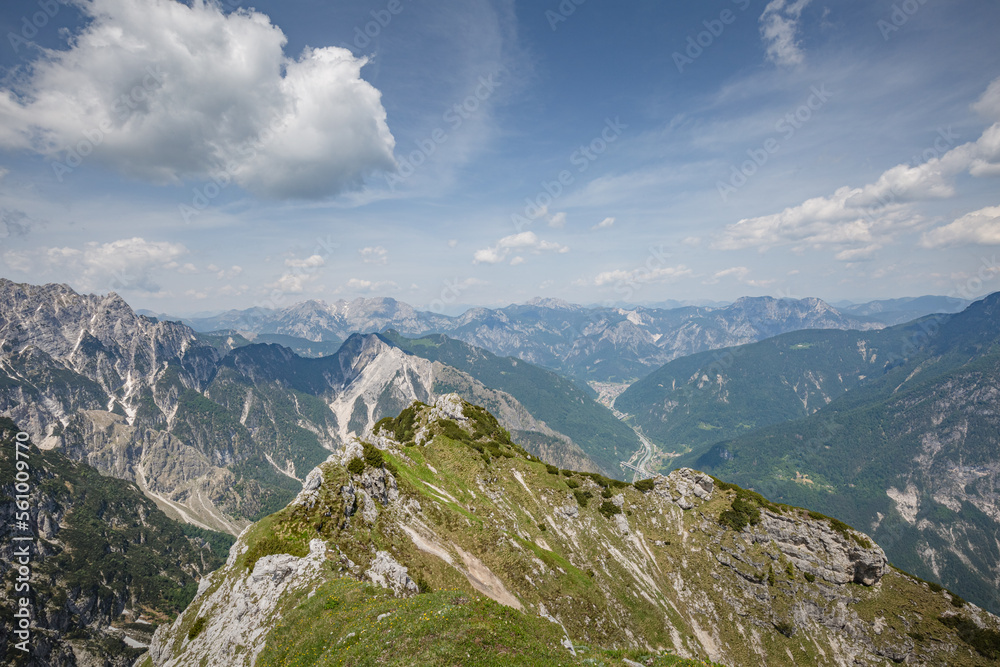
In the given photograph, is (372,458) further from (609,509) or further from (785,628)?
(785,628)

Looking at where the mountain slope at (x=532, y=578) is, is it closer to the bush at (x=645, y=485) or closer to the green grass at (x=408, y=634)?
the green grass at (x=408, y=634)

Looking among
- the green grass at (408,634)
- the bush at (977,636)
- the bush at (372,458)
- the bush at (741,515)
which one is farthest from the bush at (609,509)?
the green grass at (408,634)

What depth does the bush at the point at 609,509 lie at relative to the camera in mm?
95725

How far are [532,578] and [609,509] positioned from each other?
4435cm

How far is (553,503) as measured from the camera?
90.9 metres

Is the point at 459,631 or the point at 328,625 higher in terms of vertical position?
the point at 459,631

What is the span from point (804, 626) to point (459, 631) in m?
96.2

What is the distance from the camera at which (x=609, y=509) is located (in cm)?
9631

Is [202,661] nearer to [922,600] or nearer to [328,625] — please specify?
[328,625]

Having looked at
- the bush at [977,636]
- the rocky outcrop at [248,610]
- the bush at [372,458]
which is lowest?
the bush at [977,636]

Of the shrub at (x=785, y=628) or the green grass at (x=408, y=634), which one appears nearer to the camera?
the green grass at (x=408, y=634)

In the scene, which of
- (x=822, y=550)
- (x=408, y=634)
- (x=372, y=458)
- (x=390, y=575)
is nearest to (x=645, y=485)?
(x=822, y=550)

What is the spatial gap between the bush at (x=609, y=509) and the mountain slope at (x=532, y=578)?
42cm

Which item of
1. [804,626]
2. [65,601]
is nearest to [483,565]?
[804,626]
